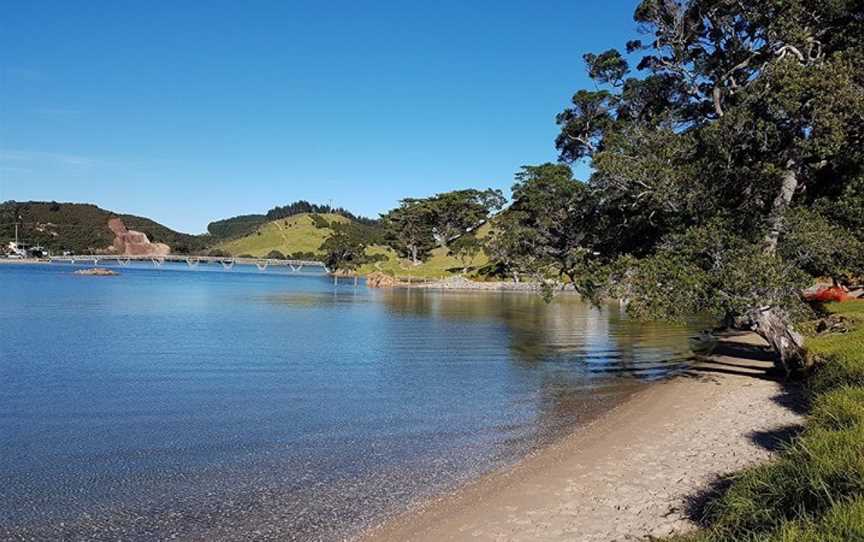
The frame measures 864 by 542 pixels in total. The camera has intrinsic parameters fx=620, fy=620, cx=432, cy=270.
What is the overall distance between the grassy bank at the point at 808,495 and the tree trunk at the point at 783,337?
1090 centimetres

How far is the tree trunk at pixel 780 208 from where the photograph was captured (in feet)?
67.7

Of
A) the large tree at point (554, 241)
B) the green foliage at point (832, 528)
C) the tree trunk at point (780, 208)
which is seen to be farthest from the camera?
the large tree at point (554, 241)

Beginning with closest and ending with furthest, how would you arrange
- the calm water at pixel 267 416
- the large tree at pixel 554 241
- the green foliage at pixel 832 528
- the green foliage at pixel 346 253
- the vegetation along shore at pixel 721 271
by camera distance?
the green foliage at pixel 832 528
the vegetation along shore at pixel 721 271
the calm water at pixel 267 416
the large tree at pixel 554 241
the green foliage at pixel 346 253

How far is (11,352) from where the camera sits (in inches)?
1150

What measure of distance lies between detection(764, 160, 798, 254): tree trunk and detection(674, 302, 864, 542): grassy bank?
36.5ft

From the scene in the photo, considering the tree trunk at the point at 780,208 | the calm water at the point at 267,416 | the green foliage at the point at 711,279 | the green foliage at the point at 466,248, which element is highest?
the green foliage at the point at 466,248

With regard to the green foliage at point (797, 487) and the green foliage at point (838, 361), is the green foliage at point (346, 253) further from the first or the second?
the green foliage at point (797, 487)

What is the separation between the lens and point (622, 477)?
38.9ft

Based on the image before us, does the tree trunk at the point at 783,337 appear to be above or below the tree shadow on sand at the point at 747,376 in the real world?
above

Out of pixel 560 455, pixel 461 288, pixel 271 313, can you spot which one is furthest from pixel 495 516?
pixel 461 288

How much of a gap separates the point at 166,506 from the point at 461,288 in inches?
4185

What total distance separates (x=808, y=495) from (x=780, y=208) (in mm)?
15803

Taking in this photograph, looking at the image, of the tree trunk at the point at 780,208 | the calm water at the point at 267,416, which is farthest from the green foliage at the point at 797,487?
the tree trunk at the point at 780,208

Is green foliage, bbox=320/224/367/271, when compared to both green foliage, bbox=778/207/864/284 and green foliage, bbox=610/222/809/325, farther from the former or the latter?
green foliage, bbox=778/207/864/284
